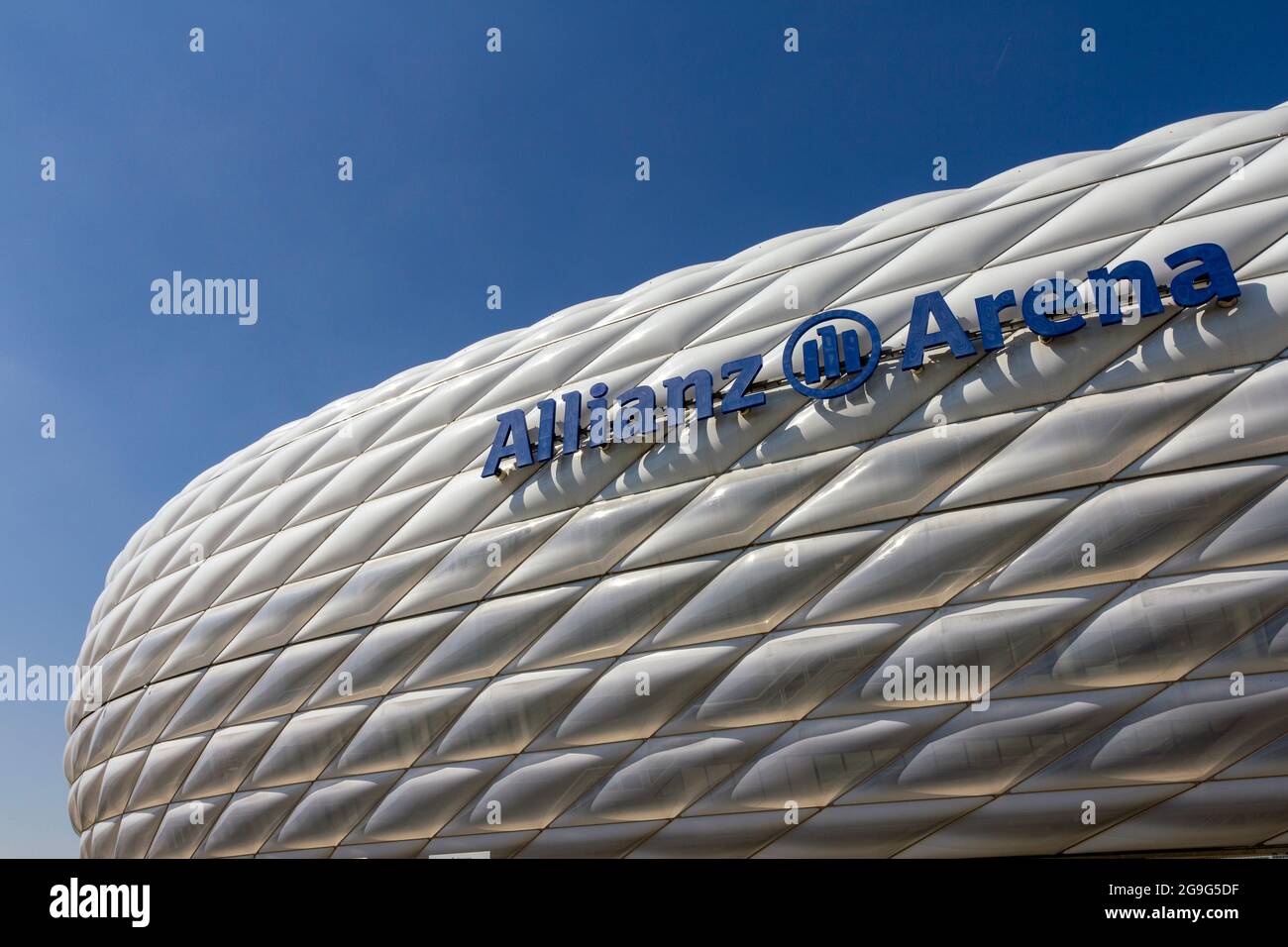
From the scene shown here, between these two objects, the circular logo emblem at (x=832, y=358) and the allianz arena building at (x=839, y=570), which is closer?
the allianz arena building at (x=839, y=570)

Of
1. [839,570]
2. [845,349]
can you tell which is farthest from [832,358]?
[839,570]

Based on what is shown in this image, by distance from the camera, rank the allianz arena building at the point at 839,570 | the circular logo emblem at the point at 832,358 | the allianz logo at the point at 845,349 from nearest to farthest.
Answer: the allianz arena building at the point at 839,570 < the allianz logo at the point at 845,349 < the circular logo emblem at the point at 832,358

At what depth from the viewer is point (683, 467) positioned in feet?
39.8

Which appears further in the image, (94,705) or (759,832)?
(94,705)

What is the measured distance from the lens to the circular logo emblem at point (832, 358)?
1141cm

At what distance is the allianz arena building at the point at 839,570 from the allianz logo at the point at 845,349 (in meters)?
0.04

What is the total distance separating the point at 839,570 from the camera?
10.7 meters

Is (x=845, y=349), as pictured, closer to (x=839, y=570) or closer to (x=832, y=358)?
(x=832, y=358)

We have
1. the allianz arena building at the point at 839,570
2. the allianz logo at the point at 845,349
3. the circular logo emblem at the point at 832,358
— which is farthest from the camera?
the circular logo emblem at the point at 832,358

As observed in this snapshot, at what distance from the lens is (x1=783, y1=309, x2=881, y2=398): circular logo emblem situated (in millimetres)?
11414
